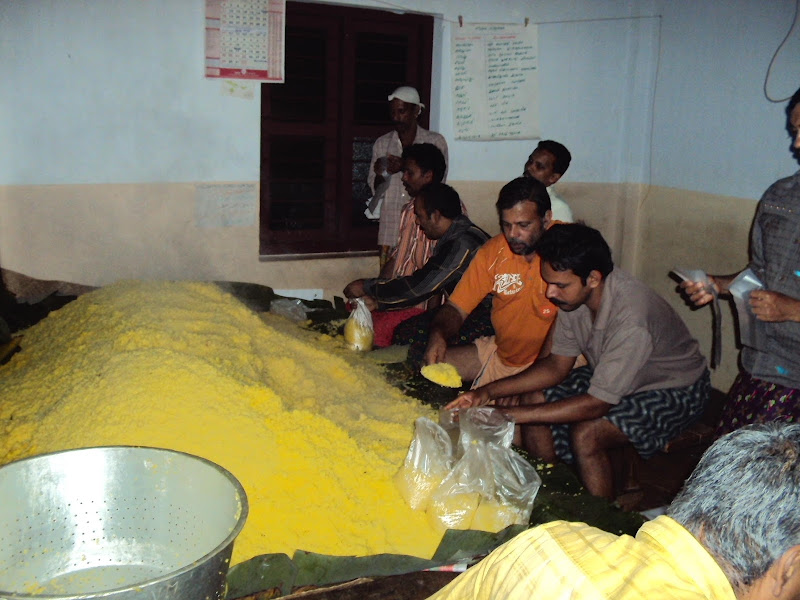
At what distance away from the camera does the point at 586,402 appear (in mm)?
2689

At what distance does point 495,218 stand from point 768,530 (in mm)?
4408

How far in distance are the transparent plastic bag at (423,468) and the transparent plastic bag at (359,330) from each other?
1292 mm

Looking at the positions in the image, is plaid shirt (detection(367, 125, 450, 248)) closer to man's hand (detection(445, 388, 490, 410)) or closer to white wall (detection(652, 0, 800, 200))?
white wall (detection(652, 0, 800, 200))

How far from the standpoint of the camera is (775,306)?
231 centimetres

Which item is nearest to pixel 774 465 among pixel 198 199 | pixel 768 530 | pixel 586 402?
pixel 768 530

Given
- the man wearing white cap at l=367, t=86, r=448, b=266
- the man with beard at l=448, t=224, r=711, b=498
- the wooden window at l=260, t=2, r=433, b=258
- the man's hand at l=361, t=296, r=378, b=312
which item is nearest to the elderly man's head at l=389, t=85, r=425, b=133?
the man wearing white cap at l=367, t=86, r=448, b=266

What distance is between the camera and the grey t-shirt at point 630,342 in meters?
2.65

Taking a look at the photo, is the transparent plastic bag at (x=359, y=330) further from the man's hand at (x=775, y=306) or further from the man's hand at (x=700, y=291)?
the man's hand at (x=775, y=306)

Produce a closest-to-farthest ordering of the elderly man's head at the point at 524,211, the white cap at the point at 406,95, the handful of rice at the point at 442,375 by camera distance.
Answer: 1. the handful of rice at the point at 442,375
2. the elderly man's head at the point at 524,211
3. the white cap at the point at 406,95

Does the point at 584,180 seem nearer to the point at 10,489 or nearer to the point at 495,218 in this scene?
the point at 495,218

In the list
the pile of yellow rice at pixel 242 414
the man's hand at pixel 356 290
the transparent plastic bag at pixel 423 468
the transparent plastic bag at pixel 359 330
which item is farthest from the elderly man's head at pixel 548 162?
the transparent plastic bag at pixel 423 468

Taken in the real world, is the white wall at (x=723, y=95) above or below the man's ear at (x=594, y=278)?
above

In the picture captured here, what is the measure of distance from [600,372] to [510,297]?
0.70 meters

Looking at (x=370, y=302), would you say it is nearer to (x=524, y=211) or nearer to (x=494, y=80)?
(x=524, y=211)
